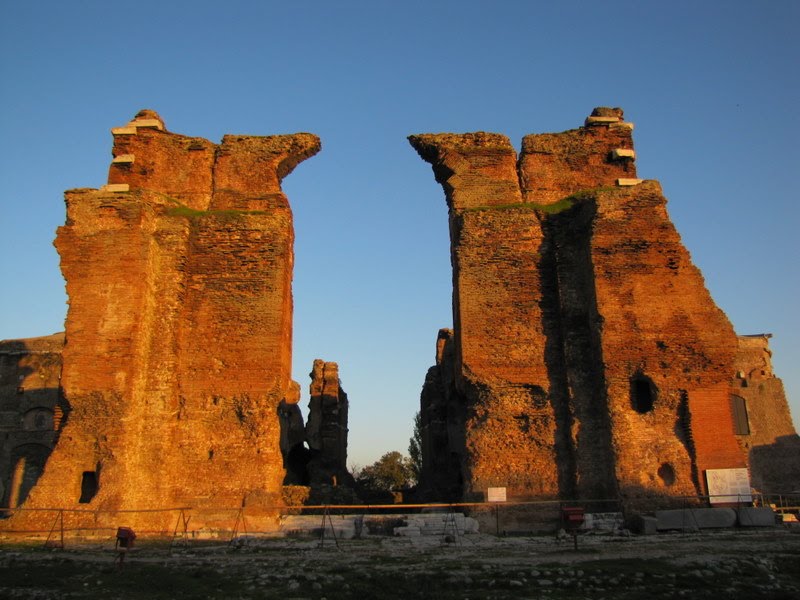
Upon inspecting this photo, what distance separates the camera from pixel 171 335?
542 inches

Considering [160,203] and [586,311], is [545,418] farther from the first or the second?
[160,203]

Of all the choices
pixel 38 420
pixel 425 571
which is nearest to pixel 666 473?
pixel 425 571

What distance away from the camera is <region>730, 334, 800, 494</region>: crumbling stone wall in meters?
25.9

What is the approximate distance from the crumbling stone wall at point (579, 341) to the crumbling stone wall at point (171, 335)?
399 centimetres

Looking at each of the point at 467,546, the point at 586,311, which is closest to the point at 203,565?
the point at 467,546

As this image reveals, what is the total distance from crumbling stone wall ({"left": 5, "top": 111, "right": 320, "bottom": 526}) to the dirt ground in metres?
2.50

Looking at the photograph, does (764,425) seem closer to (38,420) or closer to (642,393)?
(642,393)

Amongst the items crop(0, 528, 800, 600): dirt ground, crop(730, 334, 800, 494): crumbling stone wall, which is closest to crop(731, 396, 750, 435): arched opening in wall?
crop(730, 334, 800, 494): crumbling stone wall

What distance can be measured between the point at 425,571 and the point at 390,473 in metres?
30.8

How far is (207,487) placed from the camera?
41.9 ft

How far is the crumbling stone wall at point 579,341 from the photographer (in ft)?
41.4

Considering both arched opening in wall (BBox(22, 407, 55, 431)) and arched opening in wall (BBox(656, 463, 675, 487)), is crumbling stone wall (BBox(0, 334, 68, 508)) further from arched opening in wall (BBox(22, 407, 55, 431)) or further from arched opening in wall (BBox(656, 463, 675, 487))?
arched opening in wall (BBox(656, 463, 675, 487))

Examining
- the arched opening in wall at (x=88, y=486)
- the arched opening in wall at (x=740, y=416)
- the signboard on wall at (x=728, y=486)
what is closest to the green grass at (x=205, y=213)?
the arched opening in wall at (x=88, y=486)

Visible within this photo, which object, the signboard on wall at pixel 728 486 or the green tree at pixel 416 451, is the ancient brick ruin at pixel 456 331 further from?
the green tree at pixel 416 451
